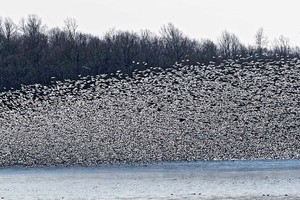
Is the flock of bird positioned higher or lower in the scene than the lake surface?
higher

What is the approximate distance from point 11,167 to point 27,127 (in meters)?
8.49

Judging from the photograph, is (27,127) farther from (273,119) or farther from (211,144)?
(273,119)

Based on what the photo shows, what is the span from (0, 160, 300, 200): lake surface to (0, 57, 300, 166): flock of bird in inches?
178

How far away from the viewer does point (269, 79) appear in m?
88.1

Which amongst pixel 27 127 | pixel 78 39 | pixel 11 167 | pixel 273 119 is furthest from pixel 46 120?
pixel 78 39

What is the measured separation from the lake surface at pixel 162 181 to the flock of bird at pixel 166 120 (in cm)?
451

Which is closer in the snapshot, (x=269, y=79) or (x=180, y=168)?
(x=180, y=168)

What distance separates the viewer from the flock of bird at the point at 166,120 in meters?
77.9

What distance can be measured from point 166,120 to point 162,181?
2846 cm

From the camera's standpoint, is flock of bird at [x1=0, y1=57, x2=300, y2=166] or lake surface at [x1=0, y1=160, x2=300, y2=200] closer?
lake surface at [x1=0, y1=160, x2=300, y2=200]

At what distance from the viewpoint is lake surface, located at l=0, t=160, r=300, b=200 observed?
46719 millimetres

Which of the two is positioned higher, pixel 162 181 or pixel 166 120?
pixel 166 120

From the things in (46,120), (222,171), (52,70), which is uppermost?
(52,70)

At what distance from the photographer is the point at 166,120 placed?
84750mm
